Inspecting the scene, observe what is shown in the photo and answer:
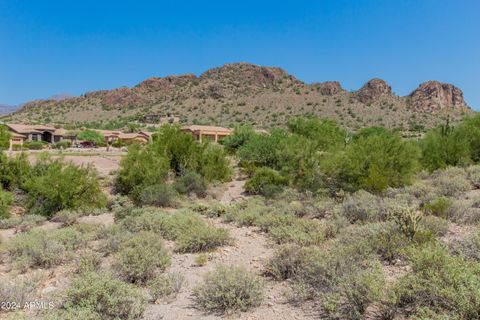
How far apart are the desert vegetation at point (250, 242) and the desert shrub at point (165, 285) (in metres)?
0.03

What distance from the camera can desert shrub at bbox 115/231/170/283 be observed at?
269 inches

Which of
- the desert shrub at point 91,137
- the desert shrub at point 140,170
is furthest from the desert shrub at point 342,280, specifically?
the desert shrub at point 91,137

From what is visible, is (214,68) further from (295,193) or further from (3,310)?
(3,310)

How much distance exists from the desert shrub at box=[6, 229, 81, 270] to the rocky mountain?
5652cm

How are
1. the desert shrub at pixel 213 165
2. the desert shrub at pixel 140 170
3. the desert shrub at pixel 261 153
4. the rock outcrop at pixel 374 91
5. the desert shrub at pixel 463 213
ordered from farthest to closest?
1. the rock outcrop at pixel 374 91
2. the desert shrub at pixel 261 153
3. the desert shrub at pixel 213 165
4. the desert shrub at pixel 140 170
5. the desert shrub at pixel 463 213

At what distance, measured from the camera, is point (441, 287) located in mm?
5070

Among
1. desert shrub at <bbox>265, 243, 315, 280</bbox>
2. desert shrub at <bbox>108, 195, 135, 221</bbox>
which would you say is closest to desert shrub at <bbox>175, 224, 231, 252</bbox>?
desert shrub at <bbox>265, 243, 315, 280</bbox>

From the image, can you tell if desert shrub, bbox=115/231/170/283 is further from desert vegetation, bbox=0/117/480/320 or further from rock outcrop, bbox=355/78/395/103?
rock outcrop, bbox=355/78/395/103

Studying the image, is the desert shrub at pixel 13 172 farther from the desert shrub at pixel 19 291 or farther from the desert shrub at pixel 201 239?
the desert shrub at pixel 19 291

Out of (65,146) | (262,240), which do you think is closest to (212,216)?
(262,240)

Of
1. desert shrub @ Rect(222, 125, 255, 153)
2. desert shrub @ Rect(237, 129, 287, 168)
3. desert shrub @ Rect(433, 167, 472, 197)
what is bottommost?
desert shrub @ Rect(433, 167, 472, 197)

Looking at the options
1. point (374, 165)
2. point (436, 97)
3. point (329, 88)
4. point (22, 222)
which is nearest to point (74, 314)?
point (22, 222)

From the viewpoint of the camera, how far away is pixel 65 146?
151 ft

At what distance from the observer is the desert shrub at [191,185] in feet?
56.6
